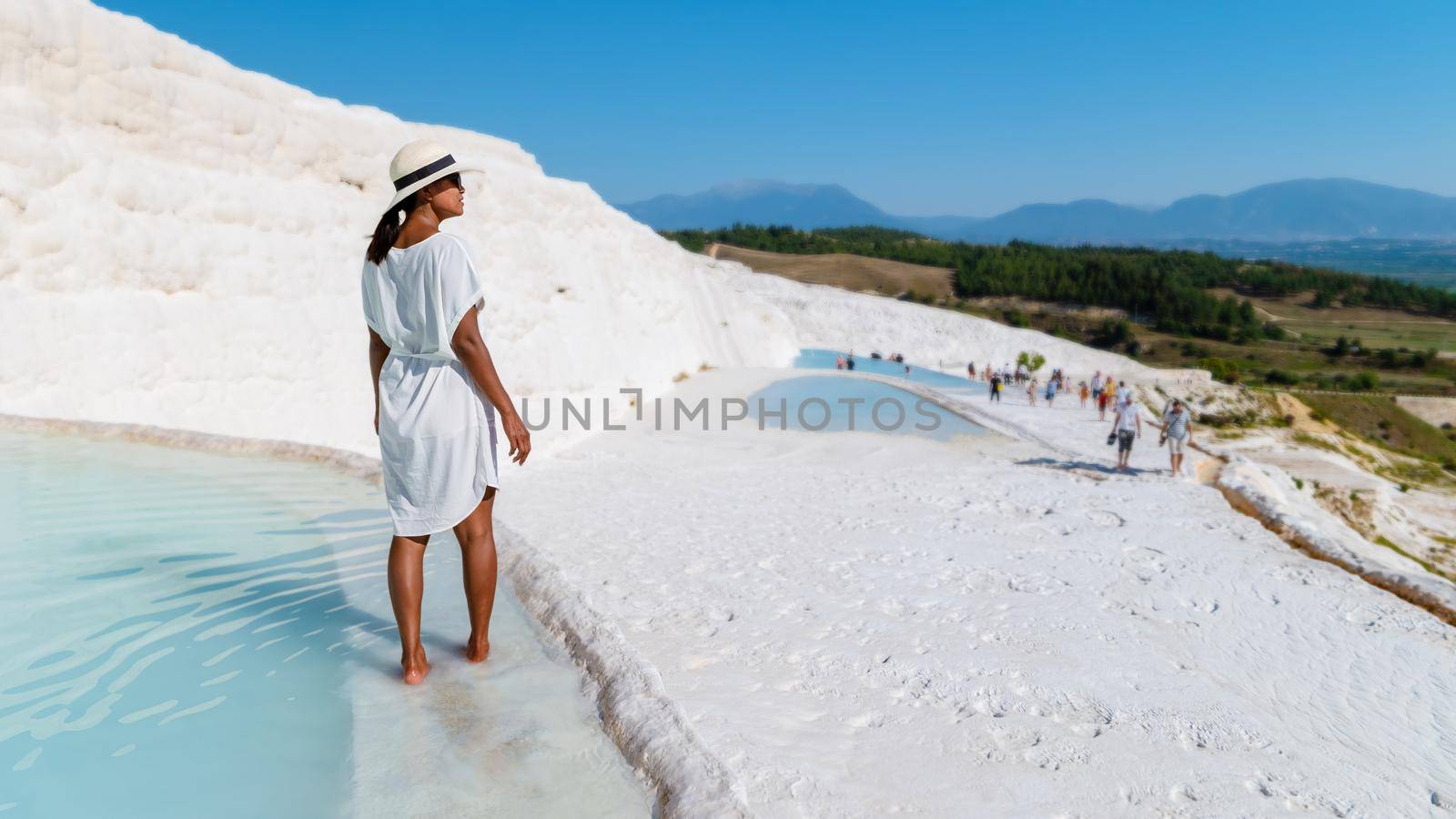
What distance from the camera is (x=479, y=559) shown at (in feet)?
10.4

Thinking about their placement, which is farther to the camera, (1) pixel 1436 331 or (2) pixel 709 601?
(1) pixel 1436 331

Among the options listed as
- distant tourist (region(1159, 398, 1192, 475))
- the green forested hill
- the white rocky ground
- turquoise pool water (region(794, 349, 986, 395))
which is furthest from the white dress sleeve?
the green forested hill

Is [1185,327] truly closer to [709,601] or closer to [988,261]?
[988,261]

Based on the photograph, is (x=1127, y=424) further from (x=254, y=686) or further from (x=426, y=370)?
(x=254, y=686)

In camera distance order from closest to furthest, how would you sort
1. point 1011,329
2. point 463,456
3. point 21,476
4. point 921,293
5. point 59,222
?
point 463,456
point 21,476
point 59,222
point 1011,329
point 921,293

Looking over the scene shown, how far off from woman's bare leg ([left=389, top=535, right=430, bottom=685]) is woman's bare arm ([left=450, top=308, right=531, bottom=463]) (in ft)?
1.59

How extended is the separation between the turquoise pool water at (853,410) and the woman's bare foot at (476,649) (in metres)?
14.5

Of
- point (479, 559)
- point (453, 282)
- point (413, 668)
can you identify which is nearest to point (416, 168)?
point (453, 282)

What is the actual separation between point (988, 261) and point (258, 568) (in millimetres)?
106313

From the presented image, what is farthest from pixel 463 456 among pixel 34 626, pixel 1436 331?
pixel 1436 331

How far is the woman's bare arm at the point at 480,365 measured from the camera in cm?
286

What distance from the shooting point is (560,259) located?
61.3ft

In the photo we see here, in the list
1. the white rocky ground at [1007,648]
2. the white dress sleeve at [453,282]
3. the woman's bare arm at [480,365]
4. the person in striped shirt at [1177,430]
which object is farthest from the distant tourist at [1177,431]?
the white dress sleeve at [453,282]

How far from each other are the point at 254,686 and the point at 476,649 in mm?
725
